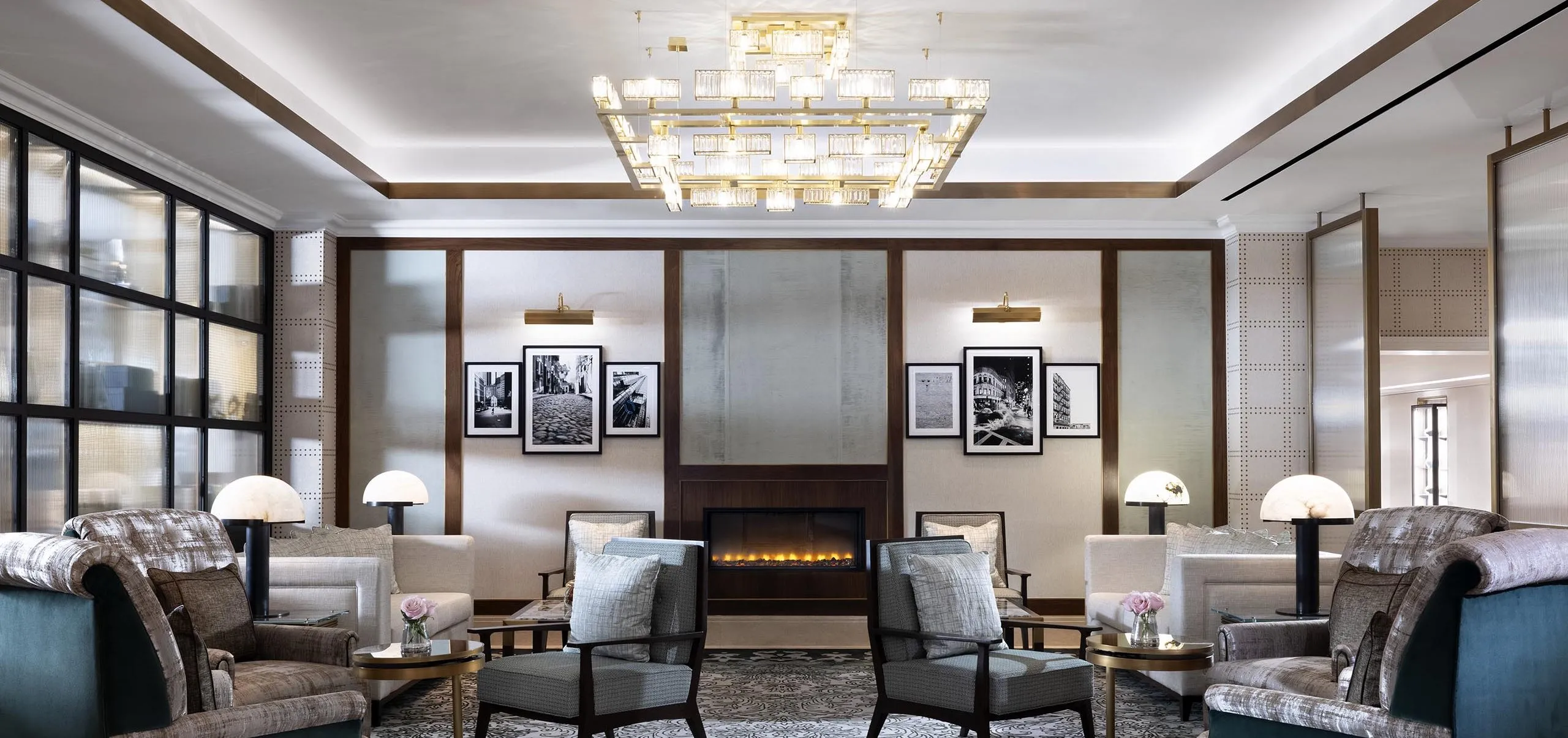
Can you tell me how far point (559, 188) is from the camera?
7.21m

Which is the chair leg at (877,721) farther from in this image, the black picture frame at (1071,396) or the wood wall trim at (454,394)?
the wood wall trim at (454,394)

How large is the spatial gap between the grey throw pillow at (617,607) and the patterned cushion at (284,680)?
91 cm

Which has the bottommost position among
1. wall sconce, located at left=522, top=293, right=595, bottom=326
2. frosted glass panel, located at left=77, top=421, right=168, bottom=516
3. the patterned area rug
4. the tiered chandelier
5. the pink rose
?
the patterned area rug

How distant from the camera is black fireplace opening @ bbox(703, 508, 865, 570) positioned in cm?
798

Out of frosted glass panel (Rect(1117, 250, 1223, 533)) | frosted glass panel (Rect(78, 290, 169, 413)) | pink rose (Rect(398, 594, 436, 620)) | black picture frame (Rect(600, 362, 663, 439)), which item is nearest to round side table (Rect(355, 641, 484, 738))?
pink rose (Rect(398, 594, 436, 620))

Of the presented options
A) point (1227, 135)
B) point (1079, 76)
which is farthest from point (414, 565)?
point (1227, 135)

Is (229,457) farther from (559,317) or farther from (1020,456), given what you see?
(1020,456)

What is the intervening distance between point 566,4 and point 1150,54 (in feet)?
9.11

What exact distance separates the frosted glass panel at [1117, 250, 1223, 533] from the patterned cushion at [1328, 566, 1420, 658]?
3.46 metres

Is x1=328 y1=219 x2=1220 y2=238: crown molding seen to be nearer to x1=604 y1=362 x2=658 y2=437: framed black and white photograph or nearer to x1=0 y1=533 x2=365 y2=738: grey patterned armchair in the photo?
x1=604 y1=362 x2=658 y2=437: framed black and white photograph

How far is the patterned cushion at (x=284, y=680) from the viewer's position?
3979 millimetres

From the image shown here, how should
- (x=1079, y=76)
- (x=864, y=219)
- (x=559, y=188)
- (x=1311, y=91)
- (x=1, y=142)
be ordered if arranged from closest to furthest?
(x=1, y=142), (x=1311, y=91), (x=1079, y=76), (x=559, y=188), (x=864, y=219)

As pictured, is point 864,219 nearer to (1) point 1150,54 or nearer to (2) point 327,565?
(1) point 1150,54

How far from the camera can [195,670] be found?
3518 millimetres
